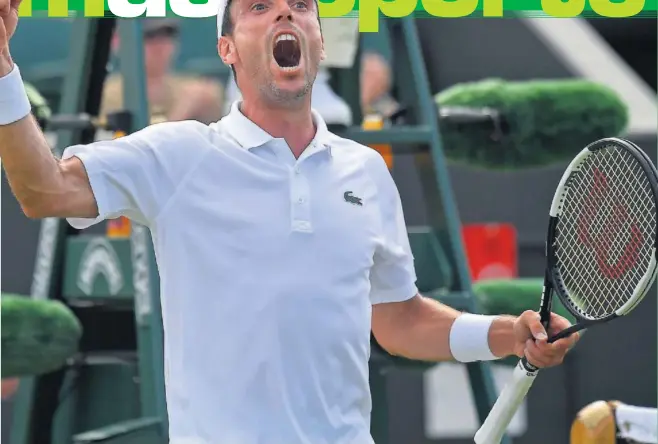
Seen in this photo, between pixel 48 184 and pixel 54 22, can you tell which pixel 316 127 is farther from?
pixel 54 22

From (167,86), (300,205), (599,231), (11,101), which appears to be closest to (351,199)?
(300,205)

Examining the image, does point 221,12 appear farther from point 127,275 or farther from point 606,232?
point 127,275

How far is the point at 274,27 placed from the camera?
241 centimetres

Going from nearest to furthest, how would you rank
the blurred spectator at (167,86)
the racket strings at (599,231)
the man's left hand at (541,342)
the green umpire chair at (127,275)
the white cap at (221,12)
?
the man's left hand at (541,342) → the white cap at (221,12) → the racket strings at (599,231) → the green umpire chair at (127,275) → the blurred spectator at (167,86)

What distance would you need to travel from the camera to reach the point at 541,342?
2393 mm

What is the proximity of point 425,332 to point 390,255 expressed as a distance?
179mm

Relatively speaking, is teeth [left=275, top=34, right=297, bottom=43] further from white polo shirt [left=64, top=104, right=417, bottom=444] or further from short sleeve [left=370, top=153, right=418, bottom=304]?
short sleeve [left=370, top=153, right=418, bottom=304]

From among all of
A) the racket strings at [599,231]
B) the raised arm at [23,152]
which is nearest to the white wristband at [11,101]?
the raised arm at [23,152]

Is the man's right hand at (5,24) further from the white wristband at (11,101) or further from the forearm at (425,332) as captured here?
the forearm at (425,332)

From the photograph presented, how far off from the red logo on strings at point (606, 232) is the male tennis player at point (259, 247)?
0.27 m

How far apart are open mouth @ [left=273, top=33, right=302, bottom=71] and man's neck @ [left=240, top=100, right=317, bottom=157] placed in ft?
0.24

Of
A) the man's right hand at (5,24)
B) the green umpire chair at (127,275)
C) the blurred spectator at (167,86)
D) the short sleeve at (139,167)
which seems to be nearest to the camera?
the man's right hand at (5,24)

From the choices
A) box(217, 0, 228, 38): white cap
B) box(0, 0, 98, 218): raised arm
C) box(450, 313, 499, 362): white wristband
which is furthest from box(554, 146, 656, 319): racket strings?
box(0, 0, 98, 218): raised arm

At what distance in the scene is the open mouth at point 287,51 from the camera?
242 centimetres
